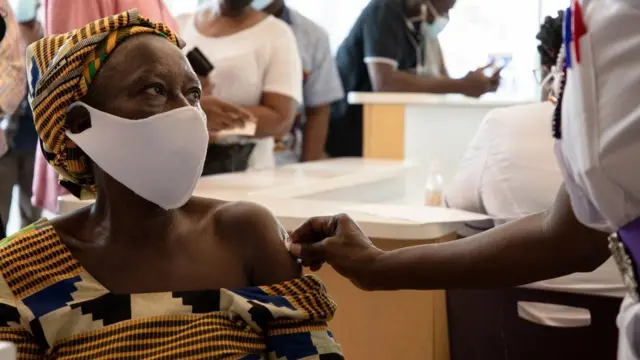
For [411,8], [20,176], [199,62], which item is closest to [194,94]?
[199,62]

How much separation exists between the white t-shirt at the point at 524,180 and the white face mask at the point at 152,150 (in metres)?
0.99

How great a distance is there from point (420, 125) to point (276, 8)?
829 mm

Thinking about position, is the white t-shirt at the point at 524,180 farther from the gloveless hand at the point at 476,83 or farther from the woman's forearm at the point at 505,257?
the gloveless hand at the point at 476,83

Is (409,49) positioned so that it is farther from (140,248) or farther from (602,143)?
A: (602,143)

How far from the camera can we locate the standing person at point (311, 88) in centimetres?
384

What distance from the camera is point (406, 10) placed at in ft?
12.3

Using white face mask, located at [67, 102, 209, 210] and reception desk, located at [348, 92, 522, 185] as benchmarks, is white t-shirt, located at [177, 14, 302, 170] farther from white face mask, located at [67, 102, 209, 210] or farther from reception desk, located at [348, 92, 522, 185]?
white face mask, located at [67, 102, 209, 210]

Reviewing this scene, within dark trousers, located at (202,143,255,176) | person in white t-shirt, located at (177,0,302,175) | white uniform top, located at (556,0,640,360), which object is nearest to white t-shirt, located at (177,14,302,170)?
person in white t-shirt, located at (177,0,302,175)

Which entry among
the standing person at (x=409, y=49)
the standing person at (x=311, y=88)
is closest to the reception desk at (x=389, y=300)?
the standing person at (x=409, y=49)

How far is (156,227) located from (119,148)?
14cm

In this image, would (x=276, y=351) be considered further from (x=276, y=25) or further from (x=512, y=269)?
(x=276, y=25)

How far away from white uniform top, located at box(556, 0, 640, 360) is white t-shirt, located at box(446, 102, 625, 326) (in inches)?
44.4

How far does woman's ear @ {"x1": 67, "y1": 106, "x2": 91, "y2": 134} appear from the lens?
1229mm

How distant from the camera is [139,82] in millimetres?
1217
